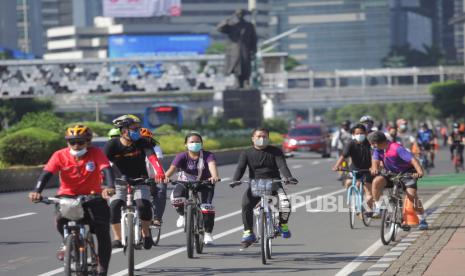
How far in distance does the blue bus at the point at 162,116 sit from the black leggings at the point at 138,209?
76.3 metres

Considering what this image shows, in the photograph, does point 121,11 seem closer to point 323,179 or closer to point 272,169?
point 323,179

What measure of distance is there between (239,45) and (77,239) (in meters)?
60.7

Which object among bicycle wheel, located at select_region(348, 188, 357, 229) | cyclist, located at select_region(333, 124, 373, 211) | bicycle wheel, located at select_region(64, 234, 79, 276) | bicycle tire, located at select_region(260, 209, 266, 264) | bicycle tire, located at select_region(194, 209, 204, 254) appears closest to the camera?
bicycle wheel, located at select_region(64, 234, 79, 276)

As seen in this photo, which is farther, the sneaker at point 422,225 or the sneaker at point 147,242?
the sneaker at point 422,225

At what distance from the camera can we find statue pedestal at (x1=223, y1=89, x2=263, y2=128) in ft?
237

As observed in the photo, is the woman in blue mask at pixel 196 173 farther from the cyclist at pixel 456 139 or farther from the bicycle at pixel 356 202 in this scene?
the cyclist at pixel 456 139

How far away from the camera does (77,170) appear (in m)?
11.9

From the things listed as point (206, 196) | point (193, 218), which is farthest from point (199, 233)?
point (206, 196)

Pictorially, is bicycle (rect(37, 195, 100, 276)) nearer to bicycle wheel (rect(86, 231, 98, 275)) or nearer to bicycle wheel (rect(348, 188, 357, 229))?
bicycle wheel (rect(86, 231, 98, 275))

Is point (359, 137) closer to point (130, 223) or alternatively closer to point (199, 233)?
point (199, 233)

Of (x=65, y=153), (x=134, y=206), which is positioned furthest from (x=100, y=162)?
(x=134, y=206)

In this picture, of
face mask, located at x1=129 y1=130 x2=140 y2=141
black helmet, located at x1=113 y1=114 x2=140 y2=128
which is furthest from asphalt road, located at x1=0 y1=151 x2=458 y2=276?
black helmet, located at x1=113 y1=114 x2=140 y2=128

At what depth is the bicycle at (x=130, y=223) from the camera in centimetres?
1298

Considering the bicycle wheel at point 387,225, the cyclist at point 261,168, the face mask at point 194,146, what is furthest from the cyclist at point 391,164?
the face mask at point 194,146
